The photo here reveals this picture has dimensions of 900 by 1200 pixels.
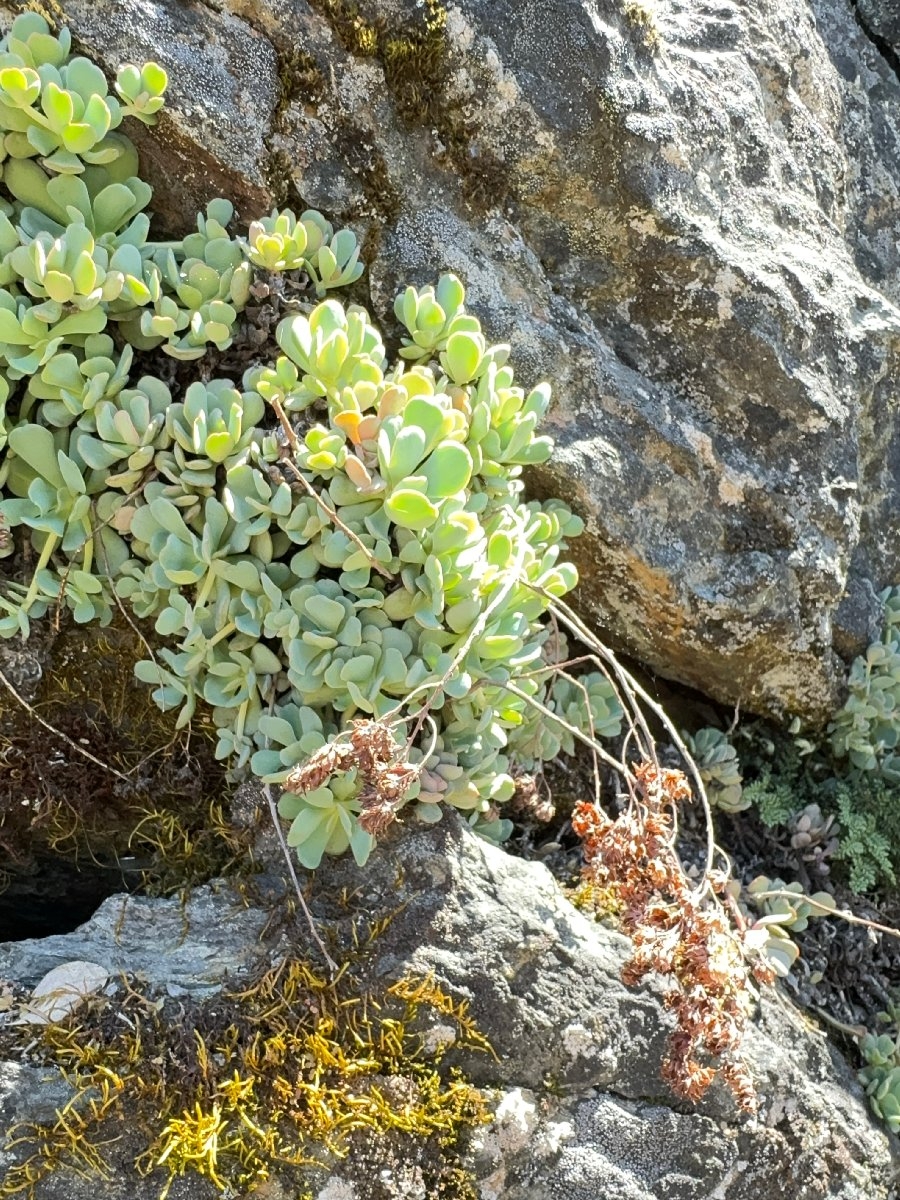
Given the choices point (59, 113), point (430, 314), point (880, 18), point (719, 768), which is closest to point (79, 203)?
point (59, 113)

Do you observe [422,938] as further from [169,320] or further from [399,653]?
[169,320]

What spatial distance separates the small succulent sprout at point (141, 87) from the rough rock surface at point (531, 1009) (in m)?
1.77

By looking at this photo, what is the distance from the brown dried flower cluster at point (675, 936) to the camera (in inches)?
77.5

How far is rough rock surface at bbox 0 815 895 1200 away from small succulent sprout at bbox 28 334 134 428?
3.76 ft

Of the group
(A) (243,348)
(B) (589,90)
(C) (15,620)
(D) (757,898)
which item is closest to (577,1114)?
(D) (757,898)

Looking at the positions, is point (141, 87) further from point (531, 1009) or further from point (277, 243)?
point (531, 1009)

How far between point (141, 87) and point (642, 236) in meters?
1.34

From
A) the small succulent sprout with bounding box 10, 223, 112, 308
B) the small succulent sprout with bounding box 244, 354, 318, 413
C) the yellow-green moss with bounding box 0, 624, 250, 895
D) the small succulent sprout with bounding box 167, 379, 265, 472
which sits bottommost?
the yellow-green moss with bounding box 0, 624, 250, 895

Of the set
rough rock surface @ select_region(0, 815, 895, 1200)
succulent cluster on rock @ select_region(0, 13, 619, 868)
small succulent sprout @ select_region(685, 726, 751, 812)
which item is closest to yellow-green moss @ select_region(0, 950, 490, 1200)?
rough rock surface @ select_region(0, 815, 895, 1200)

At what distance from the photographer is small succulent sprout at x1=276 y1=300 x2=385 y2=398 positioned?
2.15 m

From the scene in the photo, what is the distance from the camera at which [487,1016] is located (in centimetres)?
221

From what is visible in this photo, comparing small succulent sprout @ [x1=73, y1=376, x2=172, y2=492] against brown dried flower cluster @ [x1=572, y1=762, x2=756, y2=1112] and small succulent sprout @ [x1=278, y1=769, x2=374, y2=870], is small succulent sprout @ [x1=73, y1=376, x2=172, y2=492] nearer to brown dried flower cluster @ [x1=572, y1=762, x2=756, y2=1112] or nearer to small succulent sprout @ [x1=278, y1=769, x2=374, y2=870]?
small succulent sprout @ [x1=278, y1=769, x2=374, y2=870]

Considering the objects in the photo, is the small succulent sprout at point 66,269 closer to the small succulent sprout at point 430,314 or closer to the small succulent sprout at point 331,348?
the small succulent sprout at point 331,348

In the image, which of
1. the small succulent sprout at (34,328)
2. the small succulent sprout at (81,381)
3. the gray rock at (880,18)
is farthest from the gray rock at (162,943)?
the gray rock at (880,18)
